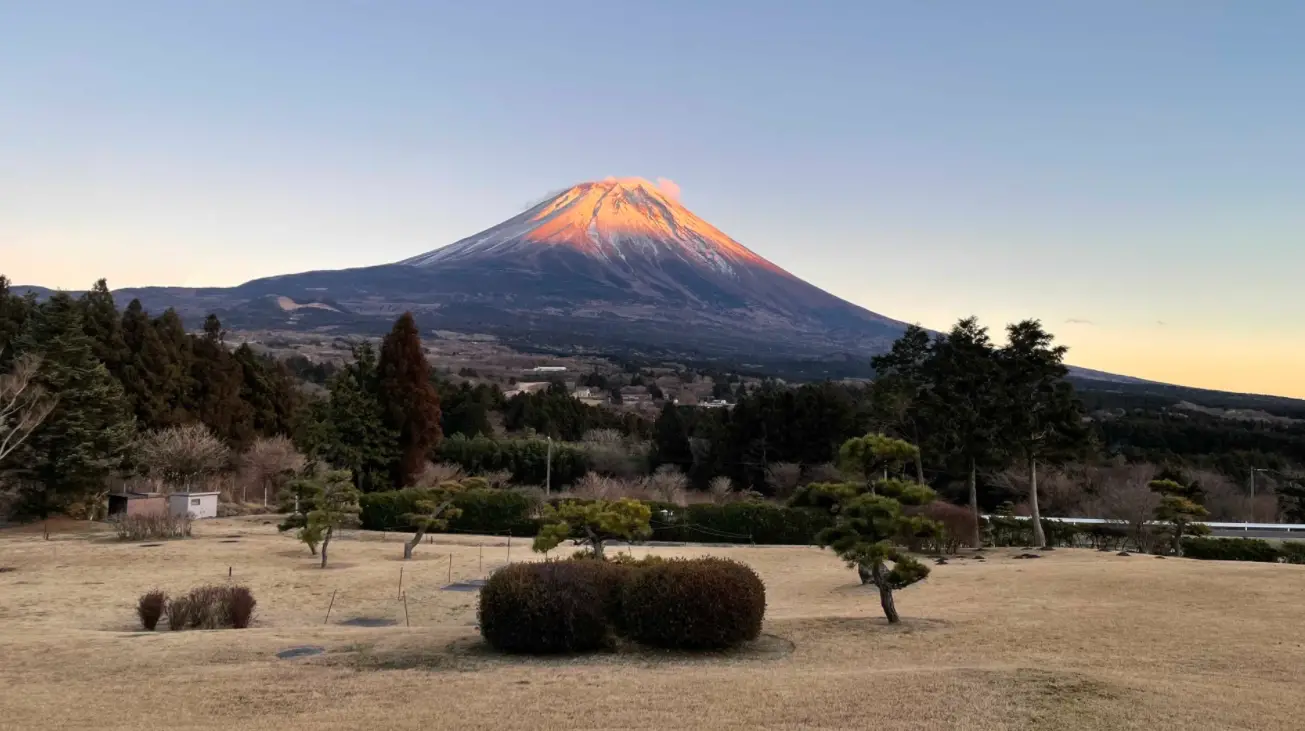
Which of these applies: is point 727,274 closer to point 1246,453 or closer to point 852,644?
point 1246,453

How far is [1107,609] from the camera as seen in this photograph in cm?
1100

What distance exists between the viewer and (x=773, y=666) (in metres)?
8.21

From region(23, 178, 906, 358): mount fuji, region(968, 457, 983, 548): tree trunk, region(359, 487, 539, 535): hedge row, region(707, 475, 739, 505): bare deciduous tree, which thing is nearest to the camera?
region(968, 457, 983, 548): tree trunk

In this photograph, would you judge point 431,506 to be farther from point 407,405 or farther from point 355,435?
point 407,405

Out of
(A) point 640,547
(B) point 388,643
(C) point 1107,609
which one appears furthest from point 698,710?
(A) point 640,547

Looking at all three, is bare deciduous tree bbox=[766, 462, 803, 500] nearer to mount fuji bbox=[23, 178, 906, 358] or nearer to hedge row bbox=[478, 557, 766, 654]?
hedge row bbox=[478, 557, 766, 654]

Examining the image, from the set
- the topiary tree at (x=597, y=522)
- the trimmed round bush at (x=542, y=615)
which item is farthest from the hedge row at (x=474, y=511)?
the trimmed round bush at (x=542, y=615)

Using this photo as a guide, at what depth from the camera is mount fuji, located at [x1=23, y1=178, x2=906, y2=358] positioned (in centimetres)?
12962

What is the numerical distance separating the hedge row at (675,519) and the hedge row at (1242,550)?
28.9ft

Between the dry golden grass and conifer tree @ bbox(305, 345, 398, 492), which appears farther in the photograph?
conifer tree @ bbox(305, 345, 398, 492)

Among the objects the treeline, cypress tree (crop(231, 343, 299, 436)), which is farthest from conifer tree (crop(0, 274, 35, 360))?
cypress tree (crop(231, 343, 299, 436))

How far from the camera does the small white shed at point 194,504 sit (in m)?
26.9

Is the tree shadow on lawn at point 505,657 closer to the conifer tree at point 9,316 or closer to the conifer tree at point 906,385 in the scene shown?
the conifer tree at point 906,385

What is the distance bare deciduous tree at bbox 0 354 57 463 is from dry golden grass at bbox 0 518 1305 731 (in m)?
9.43
